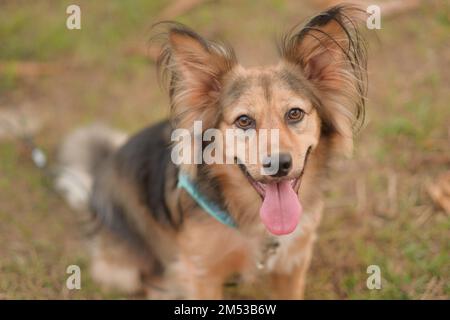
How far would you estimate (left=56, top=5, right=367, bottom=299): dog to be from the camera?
118 inches

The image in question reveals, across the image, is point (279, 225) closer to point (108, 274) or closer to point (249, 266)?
point (249, 266)

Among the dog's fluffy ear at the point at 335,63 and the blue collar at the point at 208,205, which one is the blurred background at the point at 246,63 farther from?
the blue collar at the point at 208,205

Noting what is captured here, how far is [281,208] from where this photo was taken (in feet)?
9.93

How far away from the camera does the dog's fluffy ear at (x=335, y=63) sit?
293cm

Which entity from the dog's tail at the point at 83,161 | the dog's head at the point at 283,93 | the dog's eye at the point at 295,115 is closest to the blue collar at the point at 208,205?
the dog's head at the point at 283,93

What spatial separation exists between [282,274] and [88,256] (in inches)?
58.4

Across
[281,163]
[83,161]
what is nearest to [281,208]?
[281,163]

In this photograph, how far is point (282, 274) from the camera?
12.1 feet

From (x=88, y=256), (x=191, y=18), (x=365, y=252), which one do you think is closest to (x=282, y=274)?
(x=365, y=252)

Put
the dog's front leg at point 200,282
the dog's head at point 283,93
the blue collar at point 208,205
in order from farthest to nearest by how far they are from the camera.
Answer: the dog's front leg at point 200,282
the blue collar at point 208,205
the dog's head at point 283,93

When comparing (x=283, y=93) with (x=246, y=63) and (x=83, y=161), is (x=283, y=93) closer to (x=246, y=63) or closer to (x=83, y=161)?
(x=83, y=161)

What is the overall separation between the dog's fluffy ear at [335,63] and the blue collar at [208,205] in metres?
0.76

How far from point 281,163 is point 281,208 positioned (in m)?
0.34

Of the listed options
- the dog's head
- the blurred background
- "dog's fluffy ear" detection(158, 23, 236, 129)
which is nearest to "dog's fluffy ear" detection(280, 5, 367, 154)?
the dog's head
